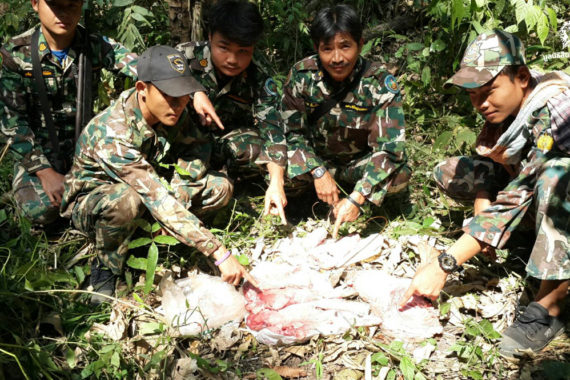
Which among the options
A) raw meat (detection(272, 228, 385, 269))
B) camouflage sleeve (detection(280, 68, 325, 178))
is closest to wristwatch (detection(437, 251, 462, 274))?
raw meat (detection(272, 228, 385, 269))

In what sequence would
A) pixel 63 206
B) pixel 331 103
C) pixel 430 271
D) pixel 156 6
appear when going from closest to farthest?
1. pixel 430 271
2. pixel 63 206
3. pixel 331 103
4. pixel 156 6

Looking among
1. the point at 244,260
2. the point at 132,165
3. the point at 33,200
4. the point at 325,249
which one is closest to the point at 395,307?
the point at 325,249

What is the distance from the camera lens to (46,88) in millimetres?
3713

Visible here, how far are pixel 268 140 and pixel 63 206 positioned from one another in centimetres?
154

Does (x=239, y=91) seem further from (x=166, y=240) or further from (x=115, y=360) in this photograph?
(x=115, y=360)

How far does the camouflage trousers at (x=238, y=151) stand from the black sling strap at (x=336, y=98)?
1.66 feet

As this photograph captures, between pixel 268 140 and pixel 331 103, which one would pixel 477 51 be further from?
pixel 268 140

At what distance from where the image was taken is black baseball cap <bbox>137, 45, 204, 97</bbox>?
2994 millimetres

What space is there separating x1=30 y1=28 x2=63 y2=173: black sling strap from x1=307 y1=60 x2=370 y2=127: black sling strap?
1.95 m

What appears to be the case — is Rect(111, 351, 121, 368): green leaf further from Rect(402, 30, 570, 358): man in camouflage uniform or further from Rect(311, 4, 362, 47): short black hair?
Rect(311, 4, 362, 47): short black hair

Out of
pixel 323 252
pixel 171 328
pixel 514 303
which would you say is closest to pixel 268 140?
pixel 323 252

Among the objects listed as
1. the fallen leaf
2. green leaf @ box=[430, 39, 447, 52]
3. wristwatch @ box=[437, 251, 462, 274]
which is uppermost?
green leaf @ box=[430, 39, 447, 52]

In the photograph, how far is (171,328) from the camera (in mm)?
2889

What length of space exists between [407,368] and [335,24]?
222cm
